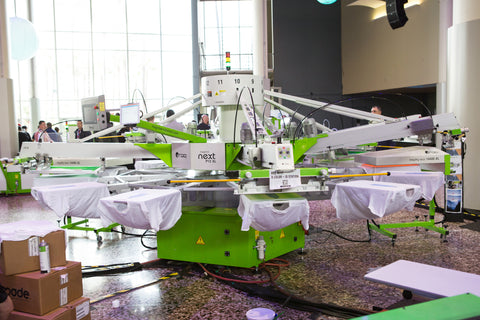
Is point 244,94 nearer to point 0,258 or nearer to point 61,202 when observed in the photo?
point 61,202

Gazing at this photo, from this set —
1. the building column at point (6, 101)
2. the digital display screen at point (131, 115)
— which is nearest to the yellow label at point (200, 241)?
the digital display screen at point (131, 115)

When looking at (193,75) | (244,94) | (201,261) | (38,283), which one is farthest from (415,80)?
(38,283)

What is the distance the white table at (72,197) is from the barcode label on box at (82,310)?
1.05 meters

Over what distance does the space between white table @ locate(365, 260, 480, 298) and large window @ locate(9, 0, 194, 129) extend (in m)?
13.1

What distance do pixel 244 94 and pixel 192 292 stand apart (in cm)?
210

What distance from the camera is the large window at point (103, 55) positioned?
14250 millimetres

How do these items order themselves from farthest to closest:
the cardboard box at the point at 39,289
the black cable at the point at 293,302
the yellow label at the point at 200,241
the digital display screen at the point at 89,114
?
the digital display screen at the point at 89,114 < the yellow label at the point at 200,241 < the black cable at the point at 293,302 < the cardboard box at the point at 39,289

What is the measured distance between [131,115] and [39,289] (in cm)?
190

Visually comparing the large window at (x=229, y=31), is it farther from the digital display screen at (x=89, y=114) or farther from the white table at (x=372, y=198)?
the white table at (x=372, y=198)

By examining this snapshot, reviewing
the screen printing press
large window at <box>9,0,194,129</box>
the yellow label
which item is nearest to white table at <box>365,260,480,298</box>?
the screen printing press

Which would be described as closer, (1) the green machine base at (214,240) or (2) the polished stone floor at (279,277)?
(2) the polished stone floor at (279,277)

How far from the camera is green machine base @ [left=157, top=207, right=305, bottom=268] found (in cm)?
400

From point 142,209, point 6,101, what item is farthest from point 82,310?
point 6,101

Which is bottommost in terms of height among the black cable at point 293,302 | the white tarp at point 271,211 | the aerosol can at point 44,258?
the black cable at point 293,302
